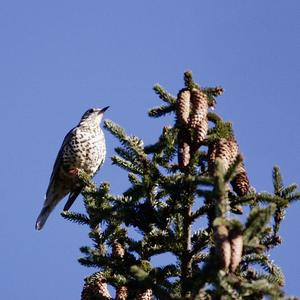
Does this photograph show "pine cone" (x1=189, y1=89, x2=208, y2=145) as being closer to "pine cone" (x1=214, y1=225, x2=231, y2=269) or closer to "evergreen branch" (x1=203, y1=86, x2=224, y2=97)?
"evergreen branch" (x1=203, y1=86, x2=224, y2=97)

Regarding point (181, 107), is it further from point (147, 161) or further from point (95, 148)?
point (95, 148)

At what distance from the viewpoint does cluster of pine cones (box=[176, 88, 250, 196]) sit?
3.63 meters

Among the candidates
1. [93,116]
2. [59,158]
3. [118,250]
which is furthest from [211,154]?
[93,116]

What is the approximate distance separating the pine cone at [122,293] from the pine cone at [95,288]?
0.06m

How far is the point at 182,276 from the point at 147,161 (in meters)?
0.75

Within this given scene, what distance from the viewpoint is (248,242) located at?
273 centimetres

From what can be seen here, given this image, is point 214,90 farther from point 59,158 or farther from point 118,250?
point 59,158

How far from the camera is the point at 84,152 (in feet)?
25.1

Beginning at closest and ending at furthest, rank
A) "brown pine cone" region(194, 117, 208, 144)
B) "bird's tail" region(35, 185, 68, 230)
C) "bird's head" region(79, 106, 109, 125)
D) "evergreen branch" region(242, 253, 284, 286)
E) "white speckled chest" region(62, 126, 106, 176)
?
"evergreen branch" region(242, 253, 284, 286), "brown pine cone" region(194, 117, 208, 144), "white speckled chest" region(62, 126, 106, 176), "bird's tail" region(35, 185, 68, 230), "bird's head" region(79, 106, 109, 125)

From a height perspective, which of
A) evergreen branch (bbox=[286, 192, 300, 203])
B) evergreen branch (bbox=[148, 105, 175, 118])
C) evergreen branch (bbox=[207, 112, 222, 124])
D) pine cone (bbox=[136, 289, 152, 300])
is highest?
evergreen branch (bbox=[148, 105, 175, 118])

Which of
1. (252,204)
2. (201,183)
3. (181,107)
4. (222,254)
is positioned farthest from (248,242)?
(181,107)

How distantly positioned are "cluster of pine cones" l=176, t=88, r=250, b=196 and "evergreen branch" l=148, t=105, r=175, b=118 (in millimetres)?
290

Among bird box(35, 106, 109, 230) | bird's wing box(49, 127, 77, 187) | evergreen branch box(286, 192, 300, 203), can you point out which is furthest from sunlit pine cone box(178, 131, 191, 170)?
bird's wing box(49, 127, 77, 187)

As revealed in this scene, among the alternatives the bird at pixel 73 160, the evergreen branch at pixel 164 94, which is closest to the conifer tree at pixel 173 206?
the evergreen branch at pixel 164 94
